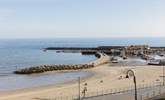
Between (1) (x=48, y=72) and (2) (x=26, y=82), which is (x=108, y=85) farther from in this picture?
(1) (x=48, y=72)

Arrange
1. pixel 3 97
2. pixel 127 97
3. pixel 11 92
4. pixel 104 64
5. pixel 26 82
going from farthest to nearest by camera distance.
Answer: pixel 104 64 < pixel 26 82 < pixel 11 92 < pixel 3 97 < pixel 127 97

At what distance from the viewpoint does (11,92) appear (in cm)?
4738

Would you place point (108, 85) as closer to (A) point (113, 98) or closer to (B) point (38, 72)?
(A) point (113, 98)

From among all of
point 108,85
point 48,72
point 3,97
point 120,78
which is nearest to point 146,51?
point 48,72

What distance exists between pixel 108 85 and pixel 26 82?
1357 centimetres

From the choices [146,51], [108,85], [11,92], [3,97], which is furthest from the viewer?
[146,51]

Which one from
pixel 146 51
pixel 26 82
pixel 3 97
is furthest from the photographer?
pixel 146 51

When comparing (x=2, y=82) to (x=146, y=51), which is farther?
(x=146, y=51)

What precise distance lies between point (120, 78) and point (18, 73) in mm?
21085

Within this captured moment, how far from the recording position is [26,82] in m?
58.1

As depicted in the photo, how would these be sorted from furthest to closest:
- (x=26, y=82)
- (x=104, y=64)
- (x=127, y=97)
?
1. (x=104, y=64)
2. (x=26, y=82)
3. (x=127, y=97)

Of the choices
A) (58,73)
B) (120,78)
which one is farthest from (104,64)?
(120,78)

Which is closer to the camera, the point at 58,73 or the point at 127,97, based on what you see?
the point at 127,97

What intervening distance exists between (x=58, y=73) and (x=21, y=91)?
23.8m
